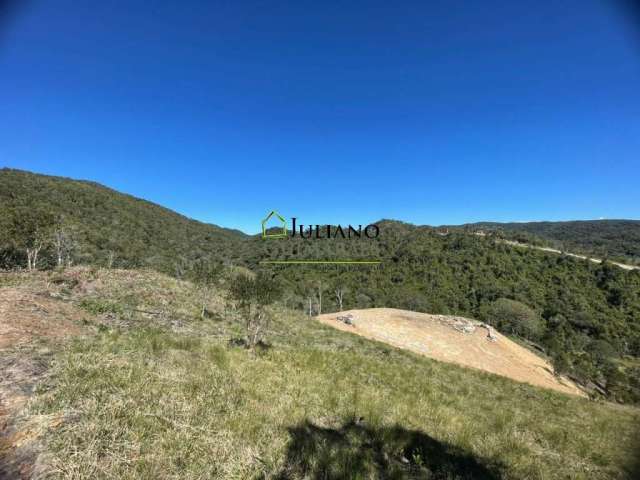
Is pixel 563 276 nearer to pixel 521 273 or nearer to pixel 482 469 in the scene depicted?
pixel 521 273

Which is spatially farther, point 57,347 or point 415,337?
point 415,337

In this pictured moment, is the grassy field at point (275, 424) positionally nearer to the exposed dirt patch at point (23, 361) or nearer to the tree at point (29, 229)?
the exposed dirt patch at point (23, 361)

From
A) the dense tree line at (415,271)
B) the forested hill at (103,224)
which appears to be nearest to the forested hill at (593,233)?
the dense tree line at (415,271)

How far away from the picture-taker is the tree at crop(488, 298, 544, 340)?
5188 cm

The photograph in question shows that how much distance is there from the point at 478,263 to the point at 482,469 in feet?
267

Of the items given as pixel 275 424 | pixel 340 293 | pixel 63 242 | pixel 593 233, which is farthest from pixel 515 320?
pixel 593 233

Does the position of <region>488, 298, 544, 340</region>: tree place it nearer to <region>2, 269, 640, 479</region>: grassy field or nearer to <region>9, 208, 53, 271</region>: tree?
<region>2, 269, 640, 479</region>: grassy field

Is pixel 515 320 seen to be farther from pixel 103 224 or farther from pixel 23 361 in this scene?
pixel 103 224

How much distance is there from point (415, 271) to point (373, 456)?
7716 centimetres

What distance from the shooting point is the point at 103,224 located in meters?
62.8

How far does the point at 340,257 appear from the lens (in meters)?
88.9

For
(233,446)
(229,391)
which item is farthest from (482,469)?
(229,391)

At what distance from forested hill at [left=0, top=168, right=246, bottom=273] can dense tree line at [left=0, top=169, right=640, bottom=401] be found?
33cm

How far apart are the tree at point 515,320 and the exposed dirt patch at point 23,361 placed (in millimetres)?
60206
